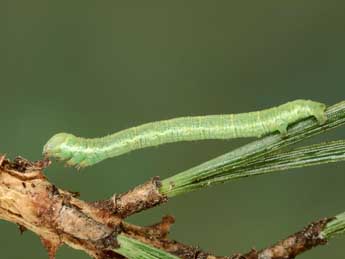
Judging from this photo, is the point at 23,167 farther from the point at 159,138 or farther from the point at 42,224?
the point at 159,138

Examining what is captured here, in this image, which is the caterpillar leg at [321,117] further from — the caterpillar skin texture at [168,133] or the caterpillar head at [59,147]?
the caterpillar head at [59,147]

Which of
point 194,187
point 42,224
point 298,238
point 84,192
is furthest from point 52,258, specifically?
point 84,192

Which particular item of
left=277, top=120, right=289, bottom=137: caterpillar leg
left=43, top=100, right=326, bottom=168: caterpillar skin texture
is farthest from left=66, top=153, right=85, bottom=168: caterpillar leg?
left=277, top=120, right=289, bottom=137: caterpillar leg

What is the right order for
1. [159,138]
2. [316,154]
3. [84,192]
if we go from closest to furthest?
1. [316,154]
2. [159,138]
3. [84,192]

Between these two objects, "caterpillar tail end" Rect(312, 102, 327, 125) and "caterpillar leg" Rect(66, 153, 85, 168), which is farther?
"caterpillar leg" Rect(66, 153, 85, 168)

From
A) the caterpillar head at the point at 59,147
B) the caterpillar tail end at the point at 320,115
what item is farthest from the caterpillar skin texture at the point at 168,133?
the caterpillar tail end at the point at 320,115

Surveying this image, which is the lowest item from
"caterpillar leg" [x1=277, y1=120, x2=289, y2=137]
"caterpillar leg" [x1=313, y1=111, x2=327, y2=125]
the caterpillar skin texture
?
"caterpillar leg" [x1=313, y1=111, x2=327, y2=125]

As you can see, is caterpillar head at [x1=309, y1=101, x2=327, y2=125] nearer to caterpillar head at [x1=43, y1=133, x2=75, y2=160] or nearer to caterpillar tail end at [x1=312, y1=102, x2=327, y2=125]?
caterpillar tail end at [x1=312, y1=102, x2=327, y2=125]
